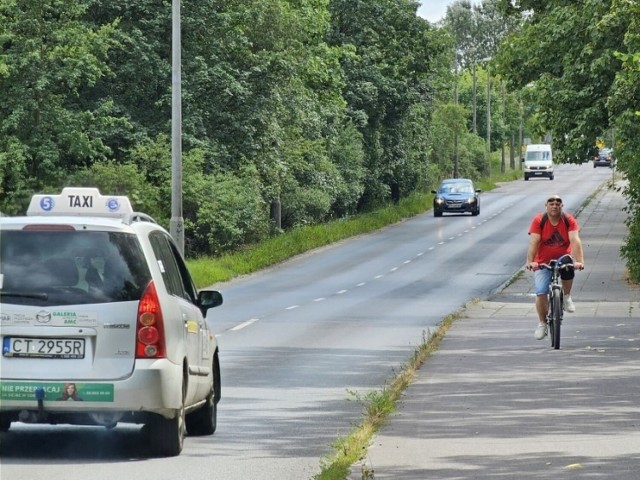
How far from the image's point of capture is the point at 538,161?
11812cm

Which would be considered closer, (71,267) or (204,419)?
(71,267)

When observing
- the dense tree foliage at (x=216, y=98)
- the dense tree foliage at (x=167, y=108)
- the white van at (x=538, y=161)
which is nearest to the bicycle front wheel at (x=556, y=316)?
the dense tree foliage at (x=216, y=98)

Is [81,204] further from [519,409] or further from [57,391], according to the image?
A: [519,409]

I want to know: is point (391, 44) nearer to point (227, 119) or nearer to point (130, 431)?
point (227, 119)

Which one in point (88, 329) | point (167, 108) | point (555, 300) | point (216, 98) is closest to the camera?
point (88, 329)

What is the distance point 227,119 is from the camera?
48.7m

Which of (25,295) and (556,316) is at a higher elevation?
(25,295)

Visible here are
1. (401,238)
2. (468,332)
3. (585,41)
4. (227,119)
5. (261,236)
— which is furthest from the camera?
(401,238)

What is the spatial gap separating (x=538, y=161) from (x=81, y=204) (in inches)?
4246

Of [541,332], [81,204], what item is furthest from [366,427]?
[541,332]

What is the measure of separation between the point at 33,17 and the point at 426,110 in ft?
140

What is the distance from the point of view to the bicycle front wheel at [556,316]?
19266mm

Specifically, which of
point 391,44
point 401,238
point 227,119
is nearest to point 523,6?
point 227,119

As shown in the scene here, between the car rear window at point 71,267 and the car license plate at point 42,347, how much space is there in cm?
25
